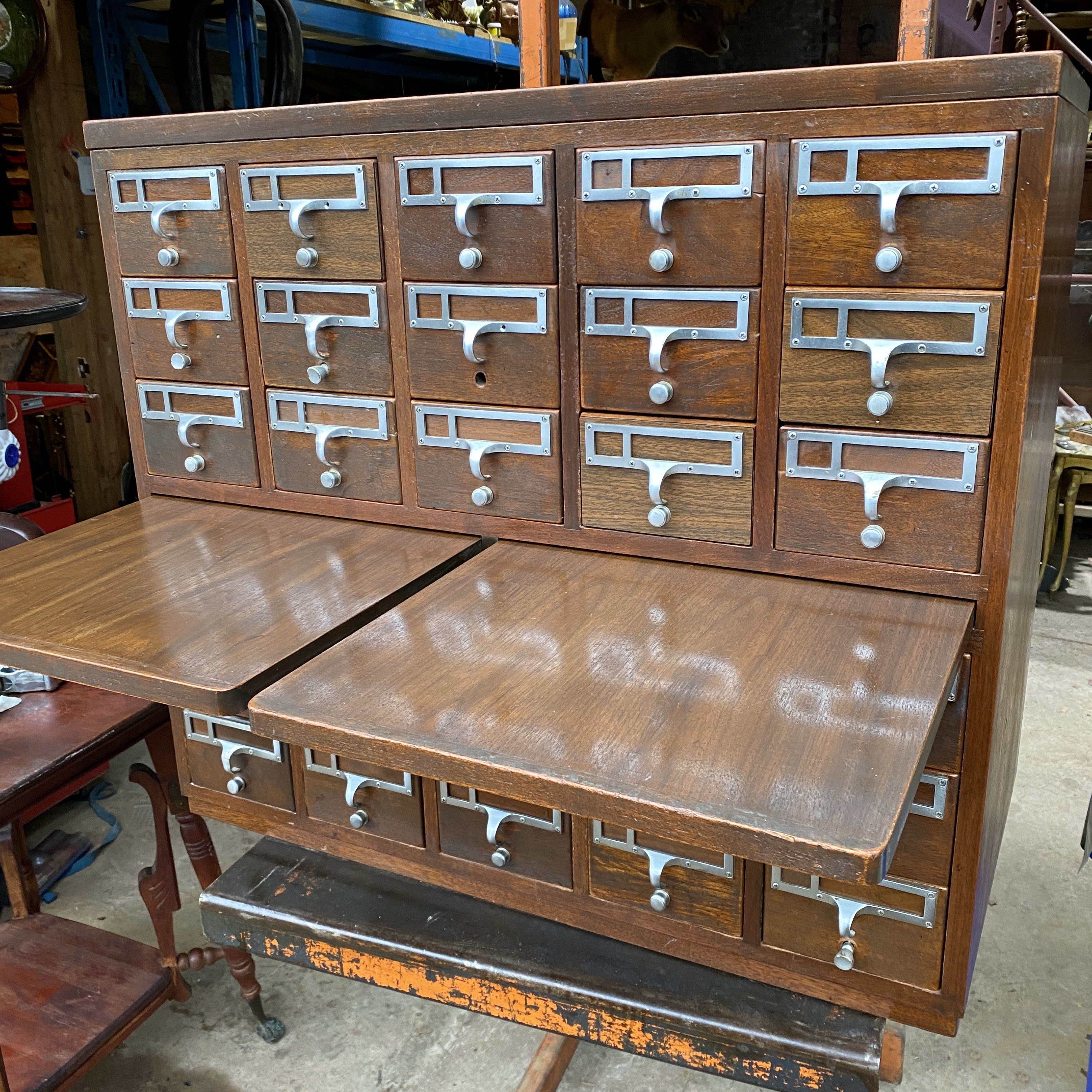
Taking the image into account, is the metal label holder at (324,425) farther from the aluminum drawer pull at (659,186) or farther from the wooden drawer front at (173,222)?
the aluminum drawer pull at (659,186)

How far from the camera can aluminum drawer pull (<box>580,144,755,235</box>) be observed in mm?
1236

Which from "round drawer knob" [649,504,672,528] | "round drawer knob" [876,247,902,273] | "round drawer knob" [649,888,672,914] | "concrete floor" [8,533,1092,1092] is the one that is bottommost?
"concrete floor" [8,533,1092,1092]

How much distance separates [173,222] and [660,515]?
3.04 ft

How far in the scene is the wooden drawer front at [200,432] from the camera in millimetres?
1736

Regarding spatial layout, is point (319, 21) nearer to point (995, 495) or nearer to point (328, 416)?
point (328, 416)

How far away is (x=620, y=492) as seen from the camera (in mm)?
1465

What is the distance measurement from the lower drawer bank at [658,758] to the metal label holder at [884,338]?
12.1 inches

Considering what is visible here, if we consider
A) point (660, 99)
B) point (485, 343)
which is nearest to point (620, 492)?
point (485, 343)

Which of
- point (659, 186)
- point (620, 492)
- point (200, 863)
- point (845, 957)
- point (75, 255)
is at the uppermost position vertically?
point (659, 186)

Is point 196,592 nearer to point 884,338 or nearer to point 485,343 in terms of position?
point 485,343

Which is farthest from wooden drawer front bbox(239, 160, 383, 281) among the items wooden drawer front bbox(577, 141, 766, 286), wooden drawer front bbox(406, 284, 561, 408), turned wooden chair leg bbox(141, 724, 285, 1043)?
turned wooden chair leg bbox(141, 724, 285, 1043)

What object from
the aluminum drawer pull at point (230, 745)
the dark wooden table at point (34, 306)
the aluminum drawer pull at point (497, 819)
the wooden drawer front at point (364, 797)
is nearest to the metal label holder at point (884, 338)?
the aluminum drawer pull at point (497, 819)

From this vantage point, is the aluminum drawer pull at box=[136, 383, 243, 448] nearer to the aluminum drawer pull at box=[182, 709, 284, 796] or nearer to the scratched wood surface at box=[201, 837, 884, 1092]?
the aluminum drawer pull at box=[182, 709, 284, 796]

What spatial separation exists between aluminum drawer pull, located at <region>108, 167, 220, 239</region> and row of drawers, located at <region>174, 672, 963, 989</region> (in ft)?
2.69
